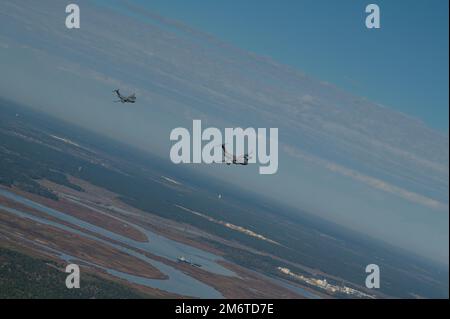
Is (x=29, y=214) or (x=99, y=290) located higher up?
(x=29, y=214)
